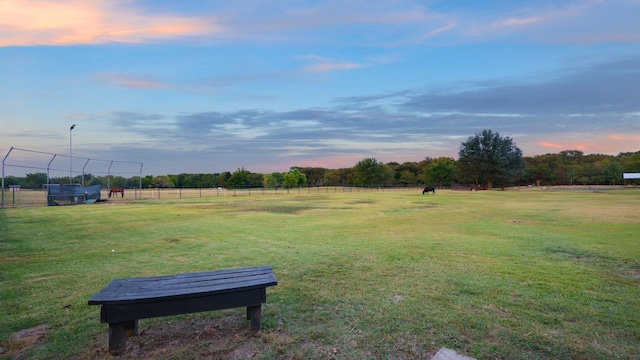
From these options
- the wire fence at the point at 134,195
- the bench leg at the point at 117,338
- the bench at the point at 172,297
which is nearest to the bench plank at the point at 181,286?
the bench at the point at 172,297

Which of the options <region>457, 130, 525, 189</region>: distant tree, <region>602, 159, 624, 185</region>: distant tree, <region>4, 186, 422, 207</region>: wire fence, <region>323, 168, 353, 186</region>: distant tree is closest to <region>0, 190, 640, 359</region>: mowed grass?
<region>4, 186, 422, 207</region>: wire fence

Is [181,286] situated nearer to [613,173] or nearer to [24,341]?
[24,341]

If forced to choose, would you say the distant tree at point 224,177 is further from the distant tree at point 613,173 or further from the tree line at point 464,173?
the distant tree at point 613,173

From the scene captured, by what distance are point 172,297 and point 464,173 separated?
73.5m

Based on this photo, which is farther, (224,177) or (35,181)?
(224,177)

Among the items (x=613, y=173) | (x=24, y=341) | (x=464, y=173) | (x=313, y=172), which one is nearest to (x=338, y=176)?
(x=313, y=172)

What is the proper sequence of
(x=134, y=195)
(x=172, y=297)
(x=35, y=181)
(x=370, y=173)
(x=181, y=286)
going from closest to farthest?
(x=172, y=297), (x=181, y=286), (x=35, y=181), (x=134, y=195), (x=370, y=173)

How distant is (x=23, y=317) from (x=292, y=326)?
126 inches

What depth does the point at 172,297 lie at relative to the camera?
3.17 m

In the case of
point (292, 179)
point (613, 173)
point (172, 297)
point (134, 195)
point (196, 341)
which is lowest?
point (196, 341)

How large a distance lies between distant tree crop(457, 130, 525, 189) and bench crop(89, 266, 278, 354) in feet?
226

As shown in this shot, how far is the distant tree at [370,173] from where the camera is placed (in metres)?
89.2

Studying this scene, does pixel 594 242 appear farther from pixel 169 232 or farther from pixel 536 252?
pixel 169 232

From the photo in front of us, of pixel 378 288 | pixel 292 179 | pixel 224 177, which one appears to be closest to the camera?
pixel 378 288
